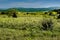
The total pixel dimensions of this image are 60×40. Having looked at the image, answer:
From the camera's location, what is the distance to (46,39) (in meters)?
13.6

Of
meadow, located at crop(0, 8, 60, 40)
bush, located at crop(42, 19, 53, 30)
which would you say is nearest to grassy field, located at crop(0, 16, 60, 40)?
meadow, located at crop(0, 8, 60, 40)

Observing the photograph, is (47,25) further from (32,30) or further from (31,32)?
(31,32)

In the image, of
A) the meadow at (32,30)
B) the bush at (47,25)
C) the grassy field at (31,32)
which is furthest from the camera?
the bush at (47,25)

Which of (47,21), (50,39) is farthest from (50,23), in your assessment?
(50,39)

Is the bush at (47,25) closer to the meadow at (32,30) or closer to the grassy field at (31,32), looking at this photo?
the meadow at (32,30)

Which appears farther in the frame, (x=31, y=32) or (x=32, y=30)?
(x=32, y=30)

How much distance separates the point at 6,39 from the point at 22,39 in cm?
106

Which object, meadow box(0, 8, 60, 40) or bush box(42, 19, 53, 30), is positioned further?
bush box(42, 19, 53, 30)

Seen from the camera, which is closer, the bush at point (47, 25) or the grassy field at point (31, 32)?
the grassy field at point (31, 32)

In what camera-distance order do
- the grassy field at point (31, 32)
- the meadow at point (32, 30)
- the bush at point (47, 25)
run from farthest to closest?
the bush at point (47, 25) → the meadow at point (32, 30) → the grassy field at point (31, 32)

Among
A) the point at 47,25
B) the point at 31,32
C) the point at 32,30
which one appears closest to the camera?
the point at 31,32

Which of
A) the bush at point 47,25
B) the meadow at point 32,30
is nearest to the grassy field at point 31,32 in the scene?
the meadow at point 32,30

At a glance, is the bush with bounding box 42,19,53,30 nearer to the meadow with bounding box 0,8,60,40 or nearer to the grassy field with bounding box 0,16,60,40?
the meadow with bounding box 0,8,60,40

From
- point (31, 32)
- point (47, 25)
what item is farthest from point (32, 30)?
point (47, 25)
